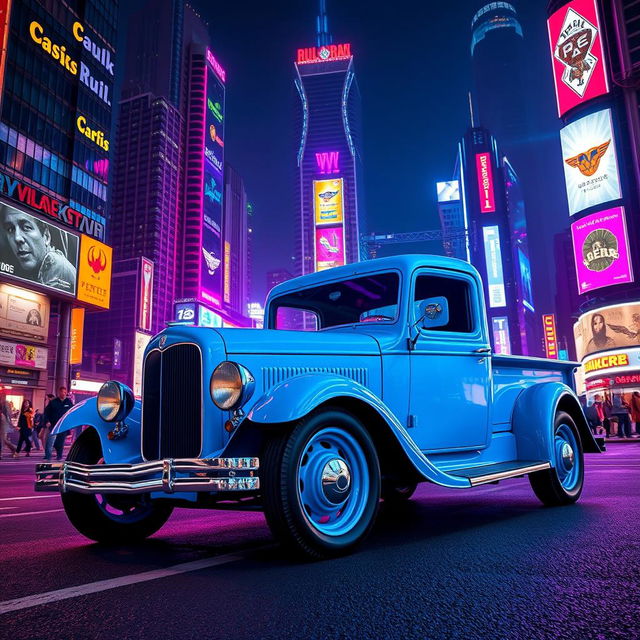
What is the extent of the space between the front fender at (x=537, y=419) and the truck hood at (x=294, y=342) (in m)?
1.86

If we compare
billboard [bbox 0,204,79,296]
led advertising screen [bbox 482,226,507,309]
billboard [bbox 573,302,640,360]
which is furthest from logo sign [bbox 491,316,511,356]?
billboard [bbox 0,204,79,296]

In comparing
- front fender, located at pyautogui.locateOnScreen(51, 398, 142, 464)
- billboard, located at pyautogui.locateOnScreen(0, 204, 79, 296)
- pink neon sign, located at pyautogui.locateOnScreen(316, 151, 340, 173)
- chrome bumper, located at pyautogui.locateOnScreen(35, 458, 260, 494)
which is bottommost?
chrome bumper, located at pyautogui.locateOnScreen(35, 458, 260, 494)

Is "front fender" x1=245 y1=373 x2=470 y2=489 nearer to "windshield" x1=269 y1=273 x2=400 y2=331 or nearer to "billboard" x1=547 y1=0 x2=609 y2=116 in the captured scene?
"windshield" x1=269 y1=273 x2=400 y2=331

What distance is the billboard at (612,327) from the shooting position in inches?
1893

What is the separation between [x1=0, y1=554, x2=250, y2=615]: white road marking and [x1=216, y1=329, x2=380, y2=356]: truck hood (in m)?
1.16

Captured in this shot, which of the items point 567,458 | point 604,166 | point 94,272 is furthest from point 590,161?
point 567,458

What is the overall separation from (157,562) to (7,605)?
3.14 feet

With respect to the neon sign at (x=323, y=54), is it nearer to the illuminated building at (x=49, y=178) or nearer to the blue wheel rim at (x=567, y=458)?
the illuminated building at (x=49, y=178)

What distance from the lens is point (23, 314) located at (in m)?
35.6

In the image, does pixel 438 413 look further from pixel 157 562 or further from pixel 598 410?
pixel 598 410

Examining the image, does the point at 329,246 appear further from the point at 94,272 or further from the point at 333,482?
the point at 333,482

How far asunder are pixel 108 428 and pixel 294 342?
145cm

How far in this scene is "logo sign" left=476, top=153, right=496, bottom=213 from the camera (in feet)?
274

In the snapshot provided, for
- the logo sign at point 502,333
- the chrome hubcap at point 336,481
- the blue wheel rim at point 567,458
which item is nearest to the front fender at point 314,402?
the chrome hubcap at point 336,481
